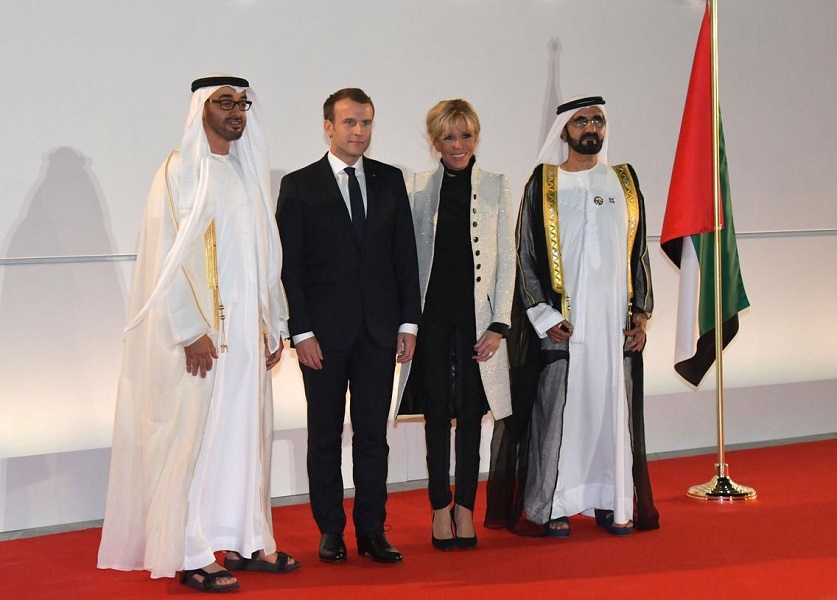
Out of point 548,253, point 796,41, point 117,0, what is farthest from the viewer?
point 796,41

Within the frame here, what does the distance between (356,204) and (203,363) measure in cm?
87

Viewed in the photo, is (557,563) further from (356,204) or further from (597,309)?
(356,204)

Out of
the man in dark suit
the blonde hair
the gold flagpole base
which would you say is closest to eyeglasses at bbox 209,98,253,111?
the man in dark suit

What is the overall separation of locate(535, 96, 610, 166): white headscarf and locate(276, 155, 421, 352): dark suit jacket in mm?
895

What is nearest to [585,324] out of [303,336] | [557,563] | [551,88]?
[557,563]

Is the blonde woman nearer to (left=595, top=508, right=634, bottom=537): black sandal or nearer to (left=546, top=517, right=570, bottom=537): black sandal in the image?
(left=546, top=517, right=570, bottom=537): black sandal

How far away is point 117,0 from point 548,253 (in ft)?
7.97

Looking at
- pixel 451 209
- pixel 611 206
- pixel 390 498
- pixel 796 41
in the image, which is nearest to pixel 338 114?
pixel 451 209

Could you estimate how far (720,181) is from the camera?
535cm

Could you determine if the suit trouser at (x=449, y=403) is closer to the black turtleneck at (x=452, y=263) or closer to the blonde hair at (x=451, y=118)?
the black turtleneck at (x=452, y=263)

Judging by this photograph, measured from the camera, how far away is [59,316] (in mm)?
5098

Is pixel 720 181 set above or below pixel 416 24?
below

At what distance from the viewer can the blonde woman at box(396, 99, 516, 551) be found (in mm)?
4281

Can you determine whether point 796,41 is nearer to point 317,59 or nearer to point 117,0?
point 317,59
